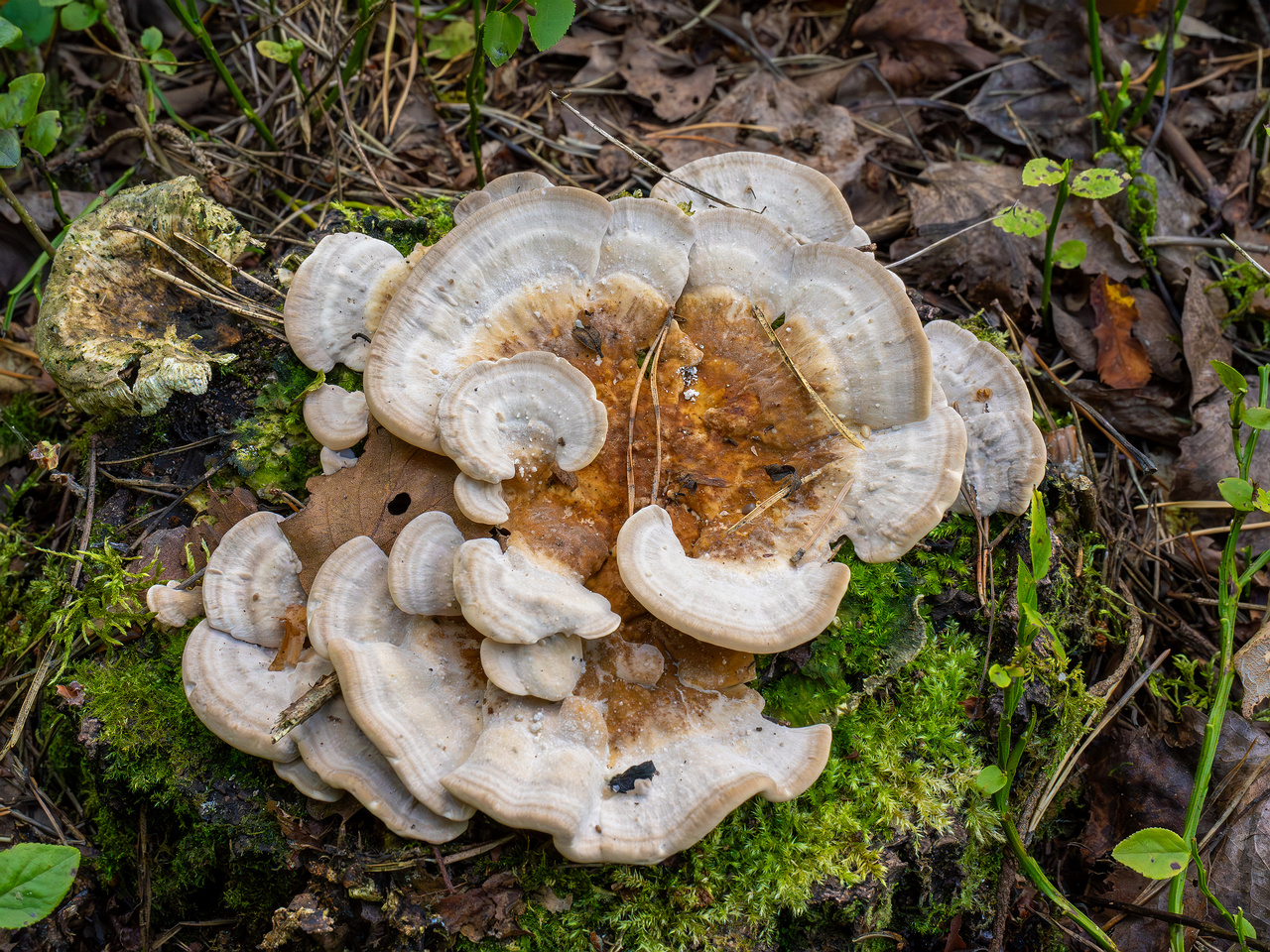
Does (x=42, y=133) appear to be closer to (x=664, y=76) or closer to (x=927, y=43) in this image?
(x=664, y=76)

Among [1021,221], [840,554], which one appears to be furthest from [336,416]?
[1021,221]

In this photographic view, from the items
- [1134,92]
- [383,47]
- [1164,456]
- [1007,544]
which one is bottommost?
[1164,456]

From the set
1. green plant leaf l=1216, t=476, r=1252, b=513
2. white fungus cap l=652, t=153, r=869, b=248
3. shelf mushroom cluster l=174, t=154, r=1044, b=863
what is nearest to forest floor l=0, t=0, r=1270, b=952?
green plant leaf l=1216, t=476, r=1252, b=513

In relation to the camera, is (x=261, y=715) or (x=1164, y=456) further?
(x=1164, y=456)

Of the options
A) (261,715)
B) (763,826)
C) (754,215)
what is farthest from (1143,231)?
(261,715)

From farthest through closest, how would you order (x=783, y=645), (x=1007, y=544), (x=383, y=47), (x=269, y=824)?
(x=383, y=47) < (x=1007, y=544) < (x=269, y=824) < (x=783, y=645)

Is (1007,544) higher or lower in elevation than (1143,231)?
lower

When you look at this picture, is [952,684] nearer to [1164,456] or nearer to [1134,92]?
[1164,456]
